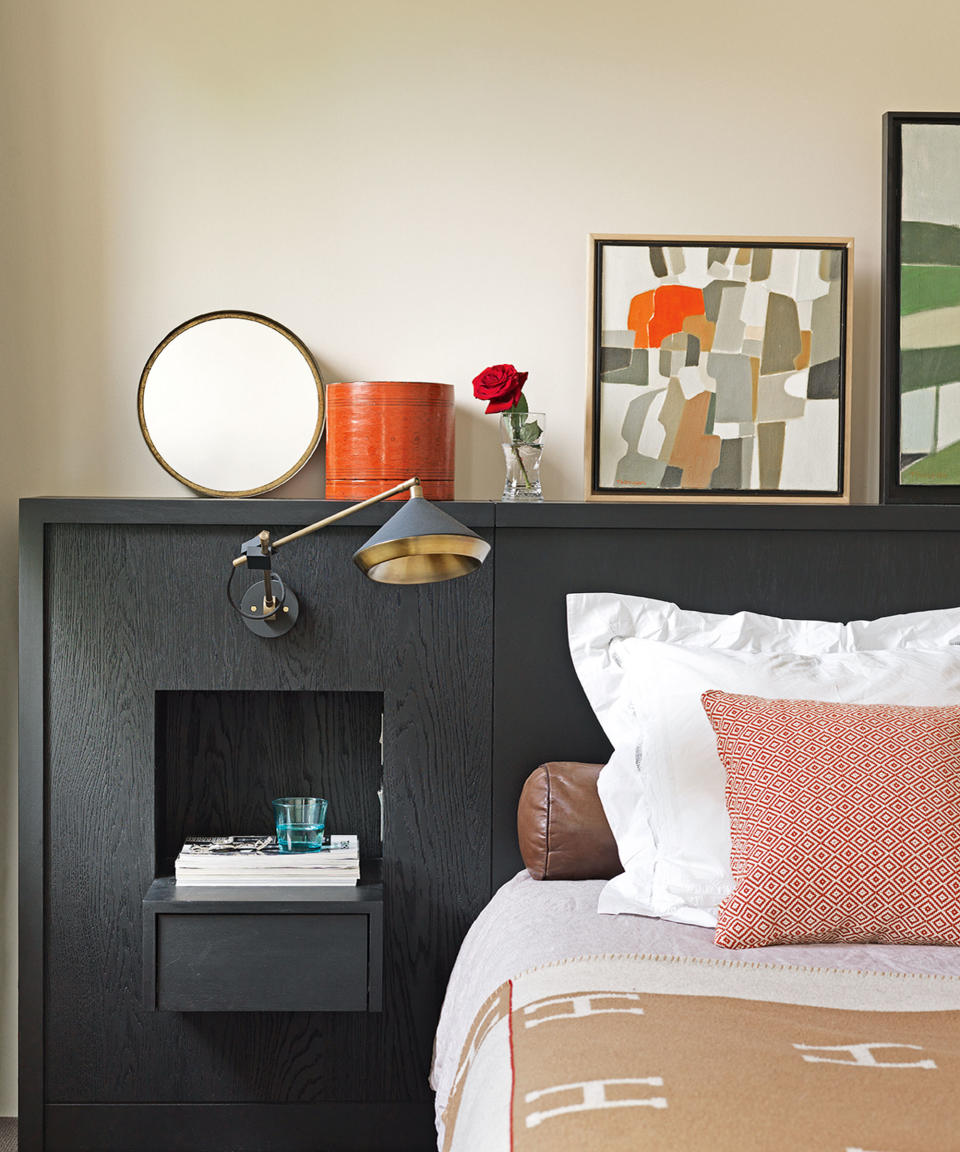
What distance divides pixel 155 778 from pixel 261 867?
0.88ft

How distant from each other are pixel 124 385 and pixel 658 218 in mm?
1157

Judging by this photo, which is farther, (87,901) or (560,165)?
(560,165)

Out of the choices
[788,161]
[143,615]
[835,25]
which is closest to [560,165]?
[788,161]

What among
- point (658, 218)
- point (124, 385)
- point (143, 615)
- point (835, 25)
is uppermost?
point (835, 25)

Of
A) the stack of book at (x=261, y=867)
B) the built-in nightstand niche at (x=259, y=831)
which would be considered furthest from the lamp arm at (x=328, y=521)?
the stack of book at (x=261, y=867)

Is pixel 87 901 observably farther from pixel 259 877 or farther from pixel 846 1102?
pixel 846 1102

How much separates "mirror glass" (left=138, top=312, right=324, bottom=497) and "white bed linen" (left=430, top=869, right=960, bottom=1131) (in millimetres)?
980

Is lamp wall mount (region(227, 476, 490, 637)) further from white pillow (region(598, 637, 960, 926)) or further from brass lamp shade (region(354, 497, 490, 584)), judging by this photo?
white pillow (region(598, 637, 960, 926))

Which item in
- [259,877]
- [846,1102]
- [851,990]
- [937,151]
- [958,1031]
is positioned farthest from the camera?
[937,151]

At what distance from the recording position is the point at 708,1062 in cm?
124

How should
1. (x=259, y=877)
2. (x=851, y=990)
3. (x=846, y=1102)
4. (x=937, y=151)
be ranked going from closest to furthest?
(x=846, y=1102), (x=851, y=990), (x=259, y=877), (x=937, y=151)

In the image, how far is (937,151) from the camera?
2311 millimetres

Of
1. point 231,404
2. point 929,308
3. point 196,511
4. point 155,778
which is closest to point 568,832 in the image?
point 155,778

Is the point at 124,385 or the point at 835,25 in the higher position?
the point at 835,25
